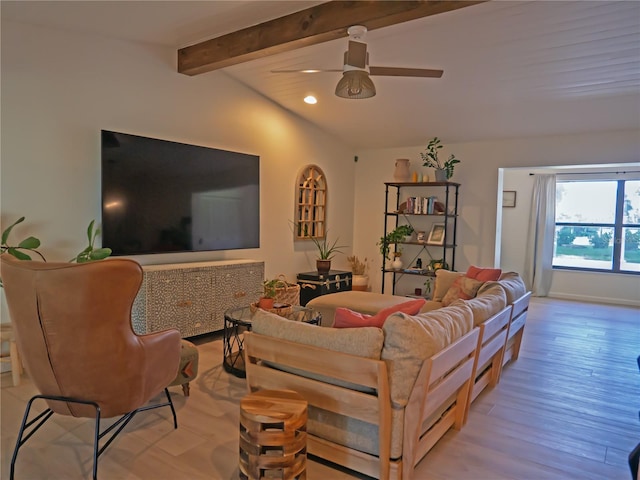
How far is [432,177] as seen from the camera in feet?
21.8

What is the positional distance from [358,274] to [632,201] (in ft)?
15.0

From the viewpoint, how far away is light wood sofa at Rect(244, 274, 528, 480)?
203 centimetres

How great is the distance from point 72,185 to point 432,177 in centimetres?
477

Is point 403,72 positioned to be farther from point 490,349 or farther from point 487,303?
point 490,349

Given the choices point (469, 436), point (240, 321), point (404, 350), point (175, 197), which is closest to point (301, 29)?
point (175, 197)

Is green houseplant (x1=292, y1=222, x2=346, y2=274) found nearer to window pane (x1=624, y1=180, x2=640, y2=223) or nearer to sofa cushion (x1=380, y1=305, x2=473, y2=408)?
sofa cushion (x1=380, y1=305, x2=473, y2=408)

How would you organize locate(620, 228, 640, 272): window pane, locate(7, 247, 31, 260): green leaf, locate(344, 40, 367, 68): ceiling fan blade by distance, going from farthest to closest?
locate(620, 228, 640, 272): window pane < locate(7, 247, 31, 260): green leaf < locate(344, 40, 367, 68): ceiling fan blade

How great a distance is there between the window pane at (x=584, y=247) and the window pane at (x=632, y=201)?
333 mm

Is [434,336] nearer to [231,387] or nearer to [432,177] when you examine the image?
[231,387]

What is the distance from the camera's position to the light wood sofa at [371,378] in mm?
2033

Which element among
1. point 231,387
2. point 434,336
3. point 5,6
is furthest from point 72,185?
point 434,336

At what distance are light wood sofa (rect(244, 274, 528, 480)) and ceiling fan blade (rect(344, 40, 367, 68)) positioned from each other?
67.2 inches

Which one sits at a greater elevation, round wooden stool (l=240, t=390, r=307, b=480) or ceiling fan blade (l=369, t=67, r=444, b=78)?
ceiling fan blade (l=369, t=67, r=444, b=78)

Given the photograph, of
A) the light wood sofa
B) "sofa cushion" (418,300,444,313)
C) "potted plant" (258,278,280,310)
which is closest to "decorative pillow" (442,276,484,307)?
"sofa cushion" (418,300,444,313)
